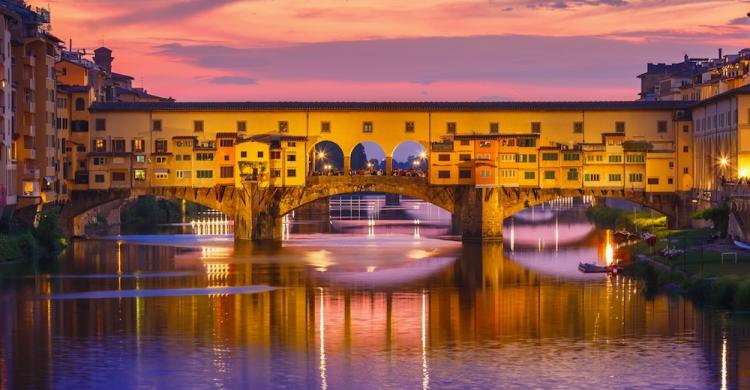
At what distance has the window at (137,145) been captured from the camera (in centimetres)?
8606

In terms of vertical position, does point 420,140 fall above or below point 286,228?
above

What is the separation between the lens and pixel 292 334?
144 ft

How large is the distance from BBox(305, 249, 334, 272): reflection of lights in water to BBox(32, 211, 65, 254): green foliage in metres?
13.5

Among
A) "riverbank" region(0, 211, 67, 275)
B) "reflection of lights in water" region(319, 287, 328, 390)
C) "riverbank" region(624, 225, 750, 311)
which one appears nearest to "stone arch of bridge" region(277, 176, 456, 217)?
"riverbank" region(0, 211, 67, 275)

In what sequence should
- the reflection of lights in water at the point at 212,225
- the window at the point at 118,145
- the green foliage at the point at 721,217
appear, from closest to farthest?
the green foliage at the point at 721,217
the window at the point at 118,145
the reflection of lights in water at the point at 212,225

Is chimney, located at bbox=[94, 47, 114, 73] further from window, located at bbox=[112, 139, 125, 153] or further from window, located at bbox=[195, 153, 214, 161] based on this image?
window, located at bbox=[195, 153, 214, 161]

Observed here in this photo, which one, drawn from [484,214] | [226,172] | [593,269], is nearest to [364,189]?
[484,214]

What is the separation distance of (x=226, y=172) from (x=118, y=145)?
7123mm

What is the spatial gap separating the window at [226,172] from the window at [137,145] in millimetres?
5334

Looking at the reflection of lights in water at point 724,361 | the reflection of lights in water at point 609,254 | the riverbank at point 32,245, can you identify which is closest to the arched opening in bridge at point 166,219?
the riverbank at point 32,245

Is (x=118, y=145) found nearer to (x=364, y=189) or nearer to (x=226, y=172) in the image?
(x=226, y=172)

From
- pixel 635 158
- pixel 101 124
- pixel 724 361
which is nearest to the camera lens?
pixel 724 361

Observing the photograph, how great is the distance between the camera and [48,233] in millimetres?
73188

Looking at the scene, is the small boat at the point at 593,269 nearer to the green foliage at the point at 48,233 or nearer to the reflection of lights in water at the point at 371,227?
the green foliage at the point at 48,233
